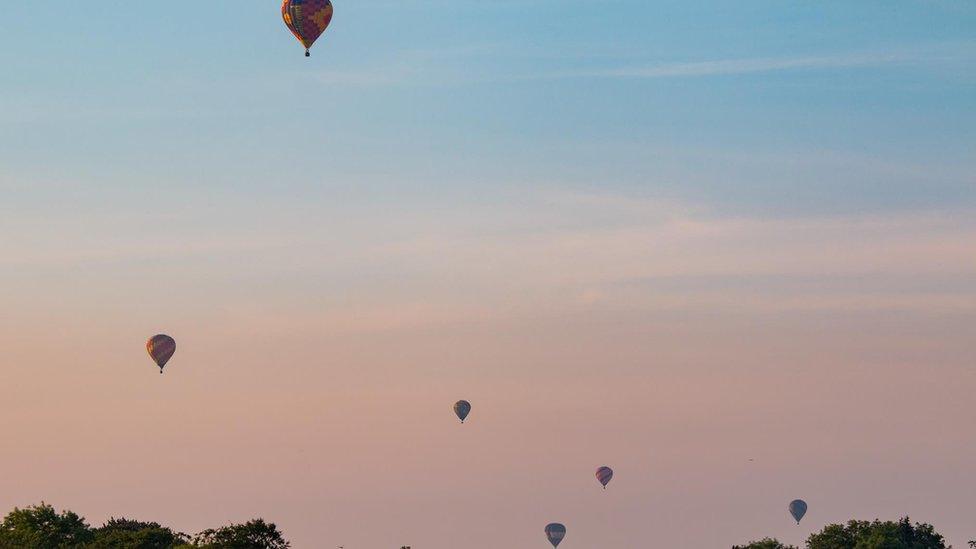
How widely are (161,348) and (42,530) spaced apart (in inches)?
1296

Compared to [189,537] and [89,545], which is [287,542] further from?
[89,545]

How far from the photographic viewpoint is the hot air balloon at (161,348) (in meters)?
180

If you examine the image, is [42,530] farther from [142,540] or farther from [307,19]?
[307,19]

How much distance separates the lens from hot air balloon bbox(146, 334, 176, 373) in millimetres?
180125

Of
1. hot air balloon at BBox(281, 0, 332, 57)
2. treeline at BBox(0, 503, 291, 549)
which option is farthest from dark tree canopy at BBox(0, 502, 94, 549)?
hot air balloon at BBox(281, 0, 332, 57)

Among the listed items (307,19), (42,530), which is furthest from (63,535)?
(307,19)

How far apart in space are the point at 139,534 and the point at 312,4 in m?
47.5

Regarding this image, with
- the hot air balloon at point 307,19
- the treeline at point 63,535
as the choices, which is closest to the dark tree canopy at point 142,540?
the treeline at point 63,535

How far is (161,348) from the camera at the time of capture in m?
181

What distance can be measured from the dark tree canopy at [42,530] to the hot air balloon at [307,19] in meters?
45.5

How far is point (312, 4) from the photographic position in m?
157

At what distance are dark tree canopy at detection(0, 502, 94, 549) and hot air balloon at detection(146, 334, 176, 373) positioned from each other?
26.6m

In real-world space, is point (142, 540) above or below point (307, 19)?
below

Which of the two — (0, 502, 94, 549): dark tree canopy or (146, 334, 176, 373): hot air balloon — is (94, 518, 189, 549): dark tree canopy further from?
(146, 334, 176, 373): hot air balloon
